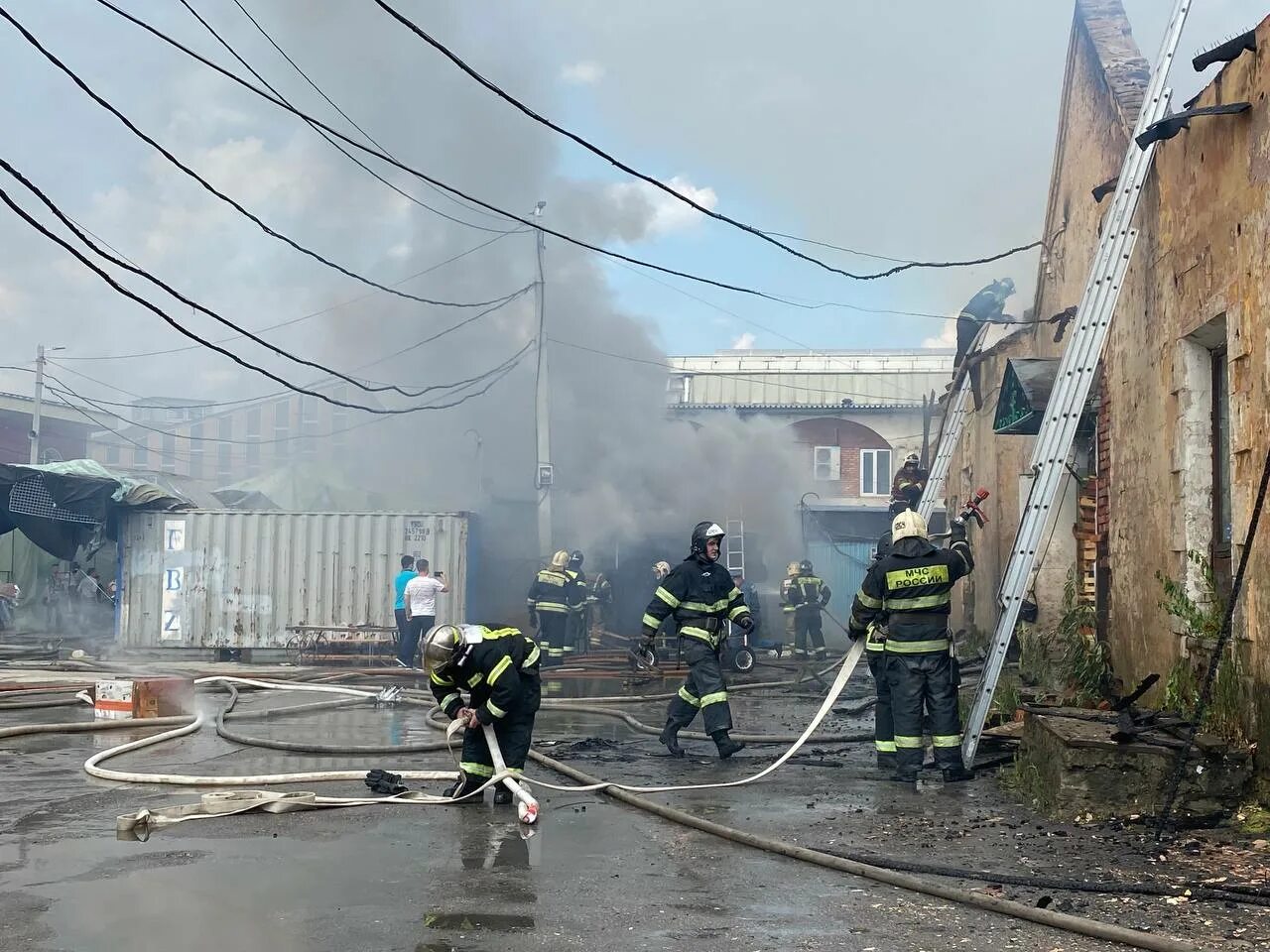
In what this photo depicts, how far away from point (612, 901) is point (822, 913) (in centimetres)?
79

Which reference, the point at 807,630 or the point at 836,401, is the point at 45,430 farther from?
the point at 807,630

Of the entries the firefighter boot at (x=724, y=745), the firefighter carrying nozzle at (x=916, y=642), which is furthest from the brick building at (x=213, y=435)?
the firefighter carrying nozzle at (x=916, y=642)

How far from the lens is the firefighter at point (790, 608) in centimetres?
1848

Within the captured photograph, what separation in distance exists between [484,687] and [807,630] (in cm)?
1266

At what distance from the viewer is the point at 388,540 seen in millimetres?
19328

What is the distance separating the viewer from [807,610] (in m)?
18.4

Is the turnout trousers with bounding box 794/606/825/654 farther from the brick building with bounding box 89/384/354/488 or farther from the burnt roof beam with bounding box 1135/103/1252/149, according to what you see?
the brick building with bounding box 89/384/354/488

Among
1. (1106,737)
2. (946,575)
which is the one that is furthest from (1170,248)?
(1106,737)

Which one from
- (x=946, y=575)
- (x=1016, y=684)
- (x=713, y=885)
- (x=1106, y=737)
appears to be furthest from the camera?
(x=1016, y=684)

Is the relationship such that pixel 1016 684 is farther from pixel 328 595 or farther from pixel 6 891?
pixel 328 595

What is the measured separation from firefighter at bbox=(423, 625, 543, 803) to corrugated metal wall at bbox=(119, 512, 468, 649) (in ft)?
42.5

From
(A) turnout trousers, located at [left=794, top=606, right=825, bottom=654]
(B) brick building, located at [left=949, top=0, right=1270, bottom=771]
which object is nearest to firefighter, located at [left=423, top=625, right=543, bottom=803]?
(B) brick building, located at [left=949, top=0, right=1270, bottom=771]

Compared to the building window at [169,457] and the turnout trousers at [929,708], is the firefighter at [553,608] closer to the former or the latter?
the turnout trousers at [929,708]

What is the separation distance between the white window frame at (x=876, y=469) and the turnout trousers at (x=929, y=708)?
30099 mm
